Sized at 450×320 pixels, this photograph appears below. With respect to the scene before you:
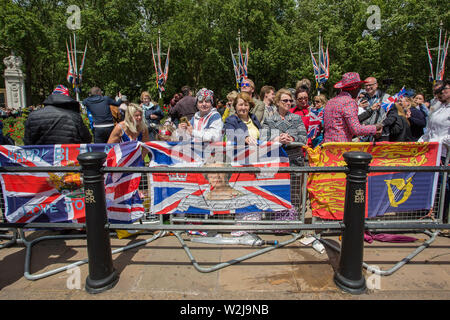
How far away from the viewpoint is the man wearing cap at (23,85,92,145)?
4348 millimetres

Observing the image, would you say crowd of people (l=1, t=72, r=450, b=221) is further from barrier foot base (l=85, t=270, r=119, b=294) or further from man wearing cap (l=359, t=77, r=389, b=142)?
barrier foot base (l=85, t=270, r=119, b=294)

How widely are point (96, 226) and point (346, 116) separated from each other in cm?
335

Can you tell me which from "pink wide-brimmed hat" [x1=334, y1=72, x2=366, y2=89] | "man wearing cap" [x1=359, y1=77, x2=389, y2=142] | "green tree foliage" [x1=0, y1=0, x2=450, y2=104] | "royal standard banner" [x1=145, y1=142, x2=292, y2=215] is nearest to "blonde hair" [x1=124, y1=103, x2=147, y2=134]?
"royal standard banner" [x1=145, y1=142, x2=292, y2=215]

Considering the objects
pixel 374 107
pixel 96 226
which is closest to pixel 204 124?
pixel 96 226

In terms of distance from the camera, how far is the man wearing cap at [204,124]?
4449 mm

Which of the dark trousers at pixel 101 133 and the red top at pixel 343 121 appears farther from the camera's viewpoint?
the dark trousers at pixel 101 133

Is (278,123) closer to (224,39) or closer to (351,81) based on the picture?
(351,81)

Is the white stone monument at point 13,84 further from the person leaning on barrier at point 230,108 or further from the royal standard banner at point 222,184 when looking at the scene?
the royal standard banner at point 222,184

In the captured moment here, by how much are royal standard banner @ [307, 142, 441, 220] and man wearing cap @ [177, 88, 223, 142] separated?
141 centimetres

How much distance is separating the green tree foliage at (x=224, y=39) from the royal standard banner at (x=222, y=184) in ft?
95.1

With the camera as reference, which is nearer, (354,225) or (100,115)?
(354,225)

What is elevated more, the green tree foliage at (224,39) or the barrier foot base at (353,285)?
the green tree foliage at (224,39)

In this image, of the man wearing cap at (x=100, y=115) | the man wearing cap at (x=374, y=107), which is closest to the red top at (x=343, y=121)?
the man wearing cap at (x=374, y=107)

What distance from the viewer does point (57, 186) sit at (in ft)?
13.1
